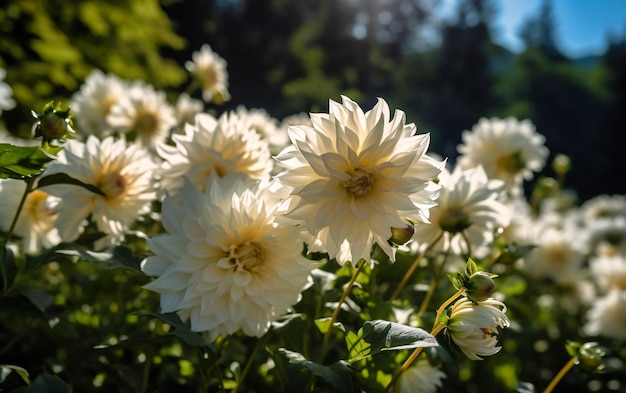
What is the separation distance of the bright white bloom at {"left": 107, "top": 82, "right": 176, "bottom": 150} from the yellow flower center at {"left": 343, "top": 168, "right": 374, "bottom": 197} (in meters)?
1.20

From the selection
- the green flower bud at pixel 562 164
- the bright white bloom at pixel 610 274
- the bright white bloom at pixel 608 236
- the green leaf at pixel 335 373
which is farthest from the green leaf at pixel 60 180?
the bright white bloom at pixel 608 236

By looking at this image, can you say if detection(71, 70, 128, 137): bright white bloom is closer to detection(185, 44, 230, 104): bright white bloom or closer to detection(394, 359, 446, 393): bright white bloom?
detection(185, 44, 230, 104): bright white bloom

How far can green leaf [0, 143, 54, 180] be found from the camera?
90cm

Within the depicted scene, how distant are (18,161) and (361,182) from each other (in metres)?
0.53

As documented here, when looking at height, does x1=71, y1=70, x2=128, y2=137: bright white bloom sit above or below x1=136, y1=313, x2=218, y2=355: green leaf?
below

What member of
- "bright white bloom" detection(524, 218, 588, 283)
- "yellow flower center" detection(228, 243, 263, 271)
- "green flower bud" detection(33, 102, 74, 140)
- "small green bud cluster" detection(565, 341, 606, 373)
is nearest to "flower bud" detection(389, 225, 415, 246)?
"yellow flower center" detection(228, 243, 263, 271)

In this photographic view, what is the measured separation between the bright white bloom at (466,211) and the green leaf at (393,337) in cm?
41

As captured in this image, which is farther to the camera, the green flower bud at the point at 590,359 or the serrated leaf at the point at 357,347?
the green flower bud at the point at 590,359

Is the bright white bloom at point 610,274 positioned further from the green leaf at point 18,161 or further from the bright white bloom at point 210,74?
the green leaf at point 18,161

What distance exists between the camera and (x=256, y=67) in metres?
18.8

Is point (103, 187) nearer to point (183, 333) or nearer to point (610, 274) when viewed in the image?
point (183, 333)

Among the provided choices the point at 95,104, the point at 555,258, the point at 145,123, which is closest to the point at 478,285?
the point at 145,123

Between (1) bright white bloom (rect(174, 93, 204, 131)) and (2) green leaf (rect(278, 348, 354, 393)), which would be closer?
(2) green leaf (rect(278, 348, 354, 393))

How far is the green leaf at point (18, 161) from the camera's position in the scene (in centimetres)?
90
